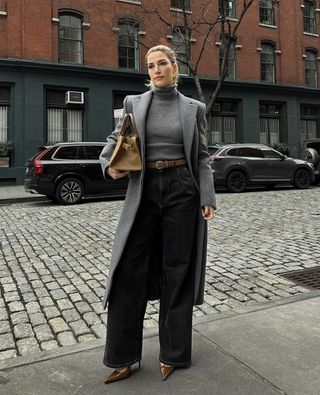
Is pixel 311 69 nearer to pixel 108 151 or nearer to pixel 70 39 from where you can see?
pixel 70 39

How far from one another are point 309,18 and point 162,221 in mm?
28105

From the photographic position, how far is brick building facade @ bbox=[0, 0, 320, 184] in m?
19.1

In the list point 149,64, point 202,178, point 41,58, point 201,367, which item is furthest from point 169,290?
point 41,58

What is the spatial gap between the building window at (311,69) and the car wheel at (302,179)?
41.4 ft

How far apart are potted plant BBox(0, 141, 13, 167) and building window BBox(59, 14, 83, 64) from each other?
4788 millimetres

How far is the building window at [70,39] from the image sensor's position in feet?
66.3

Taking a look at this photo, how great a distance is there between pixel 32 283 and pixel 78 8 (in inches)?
728

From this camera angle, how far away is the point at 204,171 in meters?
2.83

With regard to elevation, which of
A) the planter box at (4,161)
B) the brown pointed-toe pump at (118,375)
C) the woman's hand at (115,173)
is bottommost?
the brown pointed-toe pump at (118,375)

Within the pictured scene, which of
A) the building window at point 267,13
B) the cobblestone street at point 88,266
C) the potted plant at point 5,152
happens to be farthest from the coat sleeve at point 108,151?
the building window at point 267,13

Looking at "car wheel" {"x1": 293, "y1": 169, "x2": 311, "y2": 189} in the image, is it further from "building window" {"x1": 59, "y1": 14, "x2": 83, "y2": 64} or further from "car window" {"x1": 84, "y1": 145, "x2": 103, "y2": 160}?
"building window" {"x1": 59, "y1": 14, "x2": 83, "y2": 64}

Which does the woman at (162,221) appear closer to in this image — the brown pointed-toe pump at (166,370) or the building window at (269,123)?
the brown pointed-toe pump at (166,370)

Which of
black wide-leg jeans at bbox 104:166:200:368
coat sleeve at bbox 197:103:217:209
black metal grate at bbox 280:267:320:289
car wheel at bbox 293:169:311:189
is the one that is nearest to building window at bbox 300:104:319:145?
car wheel at bbox 293:169:311:189

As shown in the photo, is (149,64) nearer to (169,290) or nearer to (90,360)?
(169,290)
